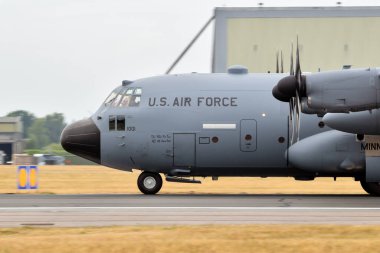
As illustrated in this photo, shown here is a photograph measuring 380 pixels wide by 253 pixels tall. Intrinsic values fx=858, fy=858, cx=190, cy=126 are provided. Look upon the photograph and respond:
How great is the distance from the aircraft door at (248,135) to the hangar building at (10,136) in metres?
105

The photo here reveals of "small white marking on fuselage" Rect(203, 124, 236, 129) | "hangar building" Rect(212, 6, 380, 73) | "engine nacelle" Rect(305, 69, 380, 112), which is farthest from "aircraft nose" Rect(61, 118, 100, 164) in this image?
"hangar building" Rect(212, 6, 380, 73)

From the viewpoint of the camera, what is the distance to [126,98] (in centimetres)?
2983

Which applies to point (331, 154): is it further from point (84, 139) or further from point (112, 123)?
point (84, 139)

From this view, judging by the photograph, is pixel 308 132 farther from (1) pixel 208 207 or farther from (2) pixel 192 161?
(1) pixel 208 207

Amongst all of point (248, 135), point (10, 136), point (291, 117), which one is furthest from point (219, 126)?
point (10, 136)

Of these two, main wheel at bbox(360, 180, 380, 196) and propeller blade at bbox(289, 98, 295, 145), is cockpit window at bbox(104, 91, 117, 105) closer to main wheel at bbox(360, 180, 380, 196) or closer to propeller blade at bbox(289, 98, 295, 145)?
propeller blade at bbox(289, 98, 295, 145)

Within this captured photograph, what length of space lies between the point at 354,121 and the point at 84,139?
931 centimetres

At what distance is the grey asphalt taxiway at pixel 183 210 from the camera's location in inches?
773

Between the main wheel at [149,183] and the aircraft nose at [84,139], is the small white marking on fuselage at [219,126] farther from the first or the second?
the aircraft nose at [84,139]

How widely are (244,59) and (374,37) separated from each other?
6404 millimetres

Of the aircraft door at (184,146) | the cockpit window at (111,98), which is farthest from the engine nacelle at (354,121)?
the cockpit window at (111,98)

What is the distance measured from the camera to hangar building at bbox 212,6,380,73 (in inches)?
1645

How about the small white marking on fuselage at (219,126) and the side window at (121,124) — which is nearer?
the small white marking on fuselage at (219,126)

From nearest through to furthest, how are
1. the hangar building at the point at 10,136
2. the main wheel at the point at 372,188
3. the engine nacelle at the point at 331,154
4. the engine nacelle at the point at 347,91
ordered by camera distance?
the engine nacelle at the point at 347,91 < the engine nacelle at the point at 331,154 < the main wheel at the point at 372,188 < the hangar building at the point at 10,136
